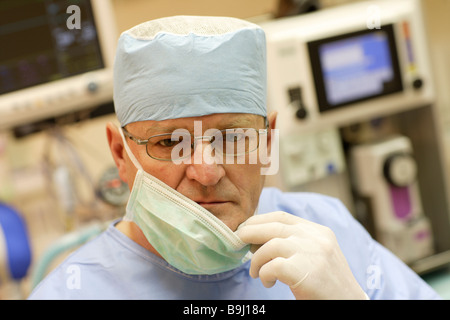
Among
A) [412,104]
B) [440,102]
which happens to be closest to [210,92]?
[412,104]

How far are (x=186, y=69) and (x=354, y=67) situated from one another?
1063 millimetres

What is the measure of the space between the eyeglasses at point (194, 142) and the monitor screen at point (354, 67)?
3.13 feet

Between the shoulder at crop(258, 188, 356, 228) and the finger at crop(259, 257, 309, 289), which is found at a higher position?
the finger at crop(259, 257, 309, 289)

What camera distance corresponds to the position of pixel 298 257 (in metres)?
0.71

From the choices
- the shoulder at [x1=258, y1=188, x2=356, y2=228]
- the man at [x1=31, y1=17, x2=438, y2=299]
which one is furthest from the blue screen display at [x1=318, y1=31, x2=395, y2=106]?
the man at [x1=31, y1=17, x2=438, y2=299]

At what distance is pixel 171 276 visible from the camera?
0.93 m

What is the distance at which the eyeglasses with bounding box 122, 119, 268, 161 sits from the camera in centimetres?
75

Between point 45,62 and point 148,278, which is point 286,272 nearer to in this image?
point 148,278

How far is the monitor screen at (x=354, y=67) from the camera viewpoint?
1679mm

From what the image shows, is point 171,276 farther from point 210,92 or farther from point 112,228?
point 210,92

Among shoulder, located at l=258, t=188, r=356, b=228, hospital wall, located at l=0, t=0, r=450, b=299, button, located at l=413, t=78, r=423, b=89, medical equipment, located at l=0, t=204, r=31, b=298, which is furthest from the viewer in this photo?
button, located at l=413, t=78, r=423, b=89

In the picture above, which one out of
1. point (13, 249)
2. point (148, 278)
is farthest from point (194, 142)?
point (13, 249)

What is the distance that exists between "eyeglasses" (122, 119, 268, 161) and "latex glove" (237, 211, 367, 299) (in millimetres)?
111

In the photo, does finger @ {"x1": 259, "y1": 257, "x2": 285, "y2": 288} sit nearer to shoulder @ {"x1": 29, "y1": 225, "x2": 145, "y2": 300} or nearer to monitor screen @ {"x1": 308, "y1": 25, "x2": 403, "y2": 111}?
shoulder @ {"x1": 29, "y1": 225, "x2": 145, "y2": 300}
